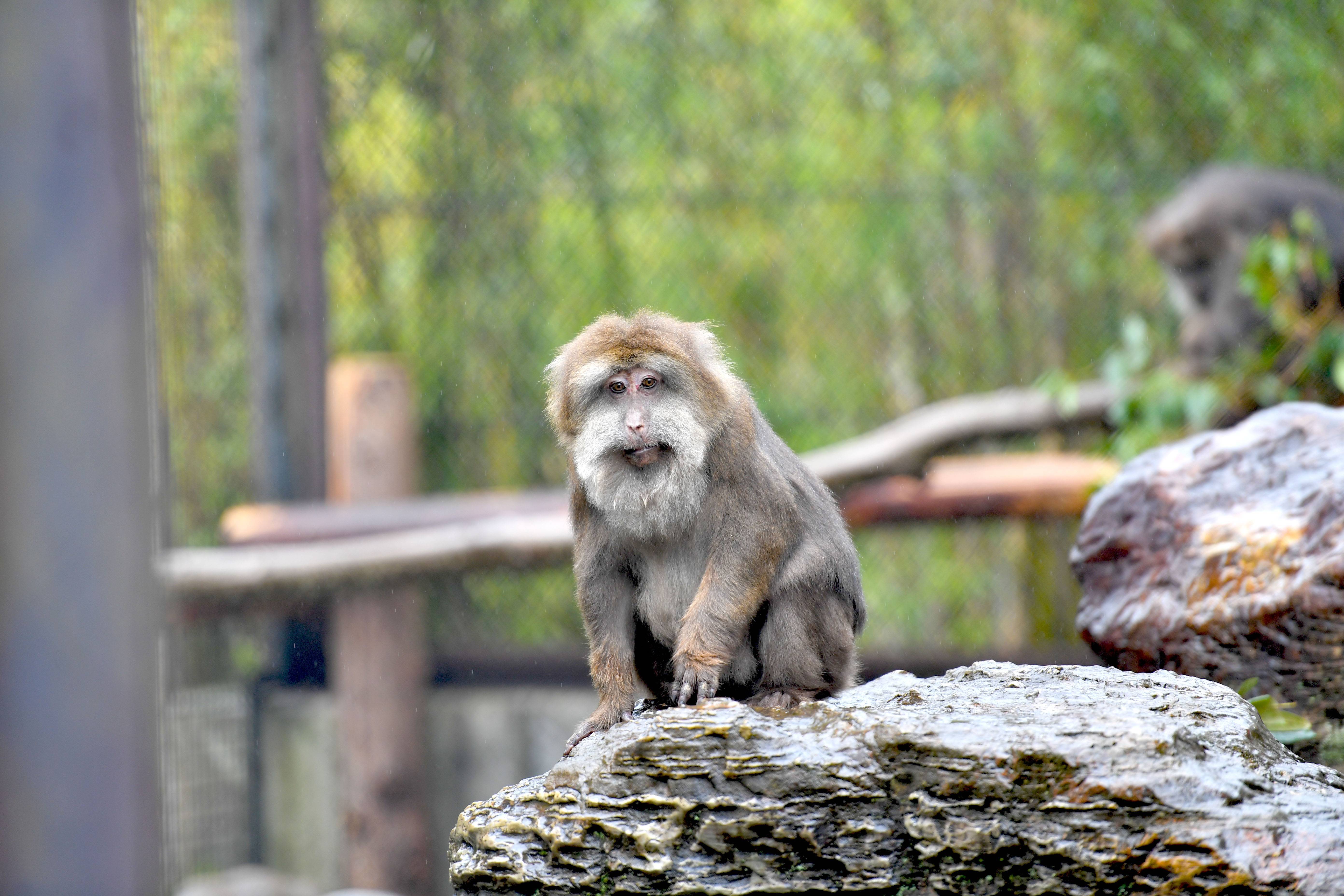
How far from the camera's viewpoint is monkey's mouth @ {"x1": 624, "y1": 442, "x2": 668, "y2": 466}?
384 cm

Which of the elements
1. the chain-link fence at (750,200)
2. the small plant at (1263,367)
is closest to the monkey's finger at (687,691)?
the small plant at (1263,367)

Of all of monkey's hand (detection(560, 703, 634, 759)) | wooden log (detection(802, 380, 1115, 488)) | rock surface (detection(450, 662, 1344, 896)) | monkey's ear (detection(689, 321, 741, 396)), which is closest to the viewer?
rock surface (detection(450, 662, 1344, 896))

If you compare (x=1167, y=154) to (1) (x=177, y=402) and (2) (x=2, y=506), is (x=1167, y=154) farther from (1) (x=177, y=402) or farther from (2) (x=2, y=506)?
(2) (x=2, y=506)

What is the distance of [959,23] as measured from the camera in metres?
7.77

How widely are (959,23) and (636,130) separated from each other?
196cm

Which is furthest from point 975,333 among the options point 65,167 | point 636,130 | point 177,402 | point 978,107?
point 65,167

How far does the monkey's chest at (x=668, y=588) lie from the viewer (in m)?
4.10

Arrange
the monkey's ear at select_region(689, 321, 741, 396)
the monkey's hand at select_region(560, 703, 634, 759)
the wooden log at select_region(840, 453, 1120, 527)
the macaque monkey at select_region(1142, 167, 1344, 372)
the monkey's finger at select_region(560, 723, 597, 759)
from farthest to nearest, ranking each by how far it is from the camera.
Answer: the macaque monkey at select_region(1142, 167, 1344, 372)
the wooden log at select_region(840, 453, 1120, 527)
the monkey's ear at select_region(689, 321, 741, 396)
the monkey's hand at select_region(560, 703, 634, 759)
the monkey's finger at select_region(560, 723, 597, 759)

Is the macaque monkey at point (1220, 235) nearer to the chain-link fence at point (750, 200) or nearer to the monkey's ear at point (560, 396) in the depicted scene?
the chain-link fence at point (750, 200)

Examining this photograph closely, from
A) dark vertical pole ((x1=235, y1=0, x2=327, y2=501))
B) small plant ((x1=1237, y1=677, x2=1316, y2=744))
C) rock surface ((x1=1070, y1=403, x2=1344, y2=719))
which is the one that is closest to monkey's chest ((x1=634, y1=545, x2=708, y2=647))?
rock surface ((x1=1070, y1=403, x2=1344, y2=719))

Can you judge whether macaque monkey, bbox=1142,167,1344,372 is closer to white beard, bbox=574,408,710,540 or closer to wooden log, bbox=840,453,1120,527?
wooden log, bbox=840,453,1120,527

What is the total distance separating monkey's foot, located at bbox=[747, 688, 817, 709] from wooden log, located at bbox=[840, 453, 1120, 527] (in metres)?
3.89

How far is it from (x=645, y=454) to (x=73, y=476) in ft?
8.46

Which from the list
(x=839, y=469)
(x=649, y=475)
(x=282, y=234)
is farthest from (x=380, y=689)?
(x=649, y=475)
